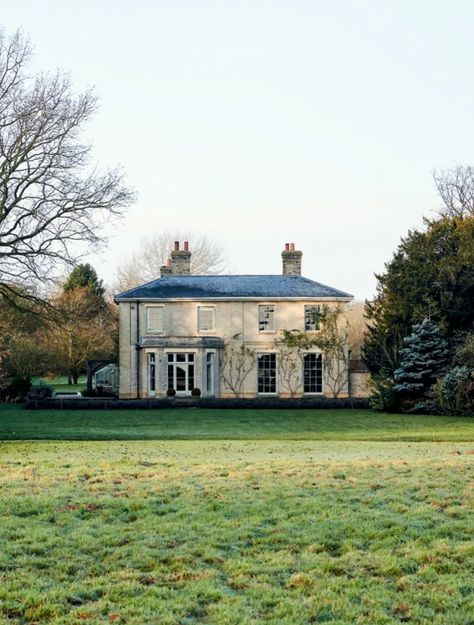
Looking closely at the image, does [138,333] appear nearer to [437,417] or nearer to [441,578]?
[437,417]

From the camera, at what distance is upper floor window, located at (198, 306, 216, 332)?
48.0 m

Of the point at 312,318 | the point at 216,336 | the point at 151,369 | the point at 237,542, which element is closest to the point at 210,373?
the point at 216,336

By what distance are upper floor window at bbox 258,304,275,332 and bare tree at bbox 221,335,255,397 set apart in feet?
4.82

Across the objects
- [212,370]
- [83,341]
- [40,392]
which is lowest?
[40,392]

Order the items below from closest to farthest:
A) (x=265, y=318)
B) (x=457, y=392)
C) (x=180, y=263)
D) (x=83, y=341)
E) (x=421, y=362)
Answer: (x=457, y=392) < (x=421, y=362) < (x=265, y=318) < (x=180, y=263) < (x=83, y=341)

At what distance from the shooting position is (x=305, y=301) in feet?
156

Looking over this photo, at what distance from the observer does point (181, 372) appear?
46969 mm

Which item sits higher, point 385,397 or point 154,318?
point 154,318

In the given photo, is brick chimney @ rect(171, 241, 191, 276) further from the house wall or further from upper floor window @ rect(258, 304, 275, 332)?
upper floor window @ rect(258, 304, 275, 332)

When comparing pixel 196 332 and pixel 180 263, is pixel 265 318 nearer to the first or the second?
pixel 196 332

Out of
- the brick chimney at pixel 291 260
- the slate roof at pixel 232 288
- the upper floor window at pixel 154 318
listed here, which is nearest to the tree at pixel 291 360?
the slate roof at pixel 232 288

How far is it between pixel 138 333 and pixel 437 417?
17856 millimetres

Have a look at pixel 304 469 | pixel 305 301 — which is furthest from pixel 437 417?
pixel 304 469

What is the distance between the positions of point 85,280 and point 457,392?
44.4 metres
